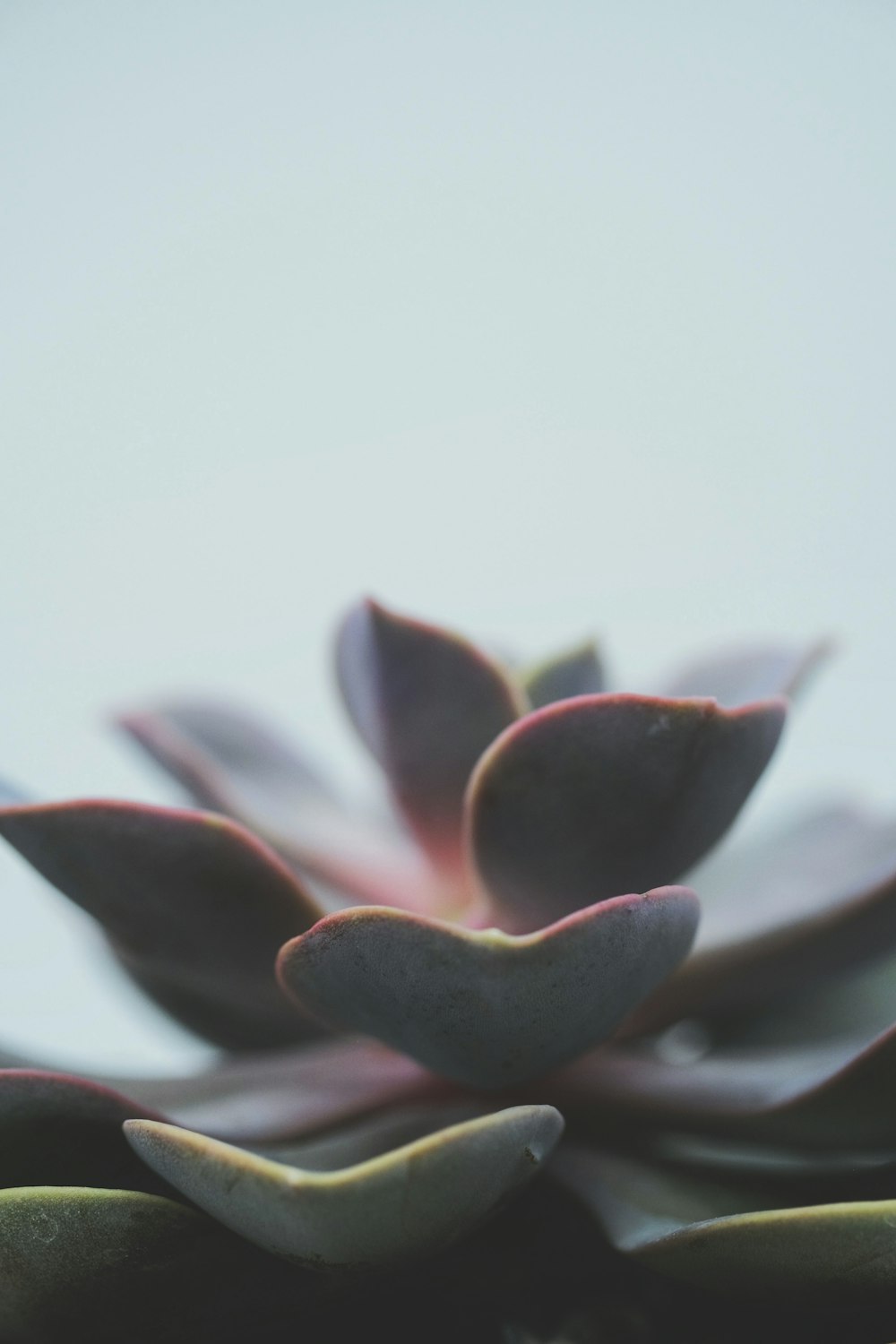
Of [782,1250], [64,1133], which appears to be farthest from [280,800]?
[782,1250]

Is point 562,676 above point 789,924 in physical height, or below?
above

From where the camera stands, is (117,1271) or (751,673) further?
(751,673)

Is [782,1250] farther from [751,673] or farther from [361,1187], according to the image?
[751,673]

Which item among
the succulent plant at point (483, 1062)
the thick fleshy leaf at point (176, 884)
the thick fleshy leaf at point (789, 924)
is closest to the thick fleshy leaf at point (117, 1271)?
the succulent plant at point (483, 1062)

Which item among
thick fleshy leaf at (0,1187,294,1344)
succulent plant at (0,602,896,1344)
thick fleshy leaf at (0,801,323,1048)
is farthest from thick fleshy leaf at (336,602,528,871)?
thick fleshy leaf at (0,1187,294,1344)

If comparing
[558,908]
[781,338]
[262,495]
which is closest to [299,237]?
[262,495]

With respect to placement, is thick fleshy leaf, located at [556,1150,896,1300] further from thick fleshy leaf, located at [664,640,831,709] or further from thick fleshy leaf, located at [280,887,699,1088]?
thick fleshy leaf, located at [664,640,831,709]

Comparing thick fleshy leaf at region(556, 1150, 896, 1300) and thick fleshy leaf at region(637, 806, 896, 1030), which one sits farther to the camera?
thick fleshy leaf at region(637, 806, 896, 1030)
